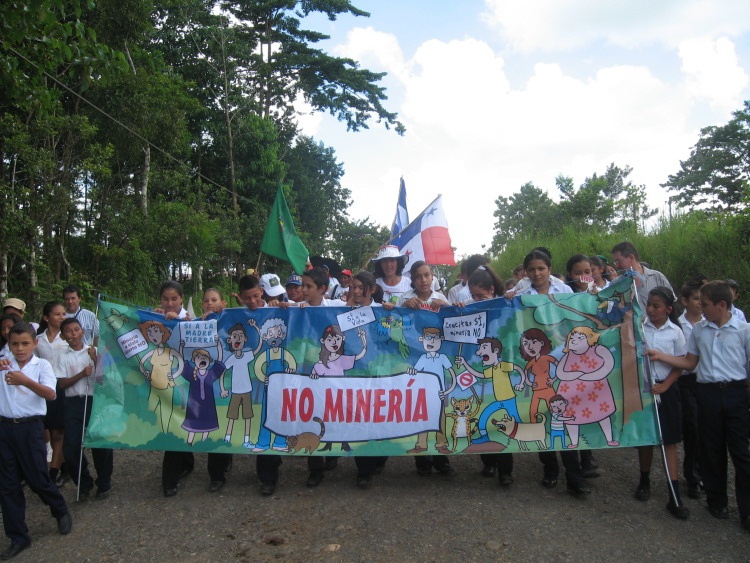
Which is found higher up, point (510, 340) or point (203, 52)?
point (203, 52)

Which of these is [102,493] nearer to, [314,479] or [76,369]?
[76,369]

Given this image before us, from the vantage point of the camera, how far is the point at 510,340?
484cm

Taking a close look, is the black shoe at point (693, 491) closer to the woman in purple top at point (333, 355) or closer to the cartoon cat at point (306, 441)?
the woman in purple top at point (333, 355)

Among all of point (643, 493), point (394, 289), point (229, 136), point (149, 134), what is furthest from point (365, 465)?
point (229, 136)

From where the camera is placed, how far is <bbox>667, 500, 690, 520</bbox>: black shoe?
4199 millimetres

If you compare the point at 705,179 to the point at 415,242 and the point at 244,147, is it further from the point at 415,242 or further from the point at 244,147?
the point at 415,242

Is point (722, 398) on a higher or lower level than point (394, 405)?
higher

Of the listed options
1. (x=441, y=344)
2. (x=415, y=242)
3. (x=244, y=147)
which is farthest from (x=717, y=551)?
(x=244, y=147)

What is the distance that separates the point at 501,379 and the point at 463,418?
0.44 meters

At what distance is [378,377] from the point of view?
4.93m

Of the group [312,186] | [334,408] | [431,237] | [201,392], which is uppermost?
[312,186]

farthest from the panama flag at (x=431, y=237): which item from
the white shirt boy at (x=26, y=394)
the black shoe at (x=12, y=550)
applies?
the black shoe at (x=12, y=550)

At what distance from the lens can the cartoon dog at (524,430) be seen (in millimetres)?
4625

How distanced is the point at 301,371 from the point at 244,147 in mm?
18989
